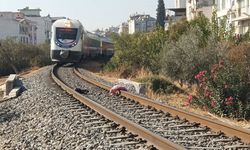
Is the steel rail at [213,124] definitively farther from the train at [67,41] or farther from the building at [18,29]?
the building at [18,29]

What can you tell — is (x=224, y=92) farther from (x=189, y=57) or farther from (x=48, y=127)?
(x=189, y=57)

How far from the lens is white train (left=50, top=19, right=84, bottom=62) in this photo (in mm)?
36562

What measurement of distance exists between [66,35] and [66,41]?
1.44 ft

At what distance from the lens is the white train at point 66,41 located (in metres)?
36.6

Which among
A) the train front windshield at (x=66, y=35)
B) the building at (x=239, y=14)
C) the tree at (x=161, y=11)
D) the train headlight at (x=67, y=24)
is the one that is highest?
the tree at (x=161, y=11)

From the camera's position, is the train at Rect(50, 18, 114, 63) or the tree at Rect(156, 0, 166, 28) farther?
the tree at Rect(156, 0, 166, 28)

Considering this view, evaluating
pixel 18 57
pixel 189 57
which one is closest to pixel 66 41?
pixel 18 57

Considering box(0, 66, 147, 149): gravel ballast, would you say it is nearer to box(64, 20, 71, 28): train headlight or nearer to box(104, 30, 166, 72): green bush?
box(104, 30, 166, 72): green bush

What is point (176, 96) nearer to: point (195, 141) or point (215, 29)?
point (215, 29)

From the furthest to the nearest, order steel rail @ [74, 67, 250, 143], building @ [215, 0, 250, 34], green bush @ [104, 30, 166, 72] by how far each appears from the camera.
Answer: building @ [215, 0, 250, 34]
green bush @ [104, 30, 166, 72]
steel rail @ [74, 67, 250, 143]

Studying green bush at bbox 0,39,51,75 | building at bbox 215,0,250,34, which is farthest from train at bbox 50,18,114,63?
building at bbox 215,0,250,34

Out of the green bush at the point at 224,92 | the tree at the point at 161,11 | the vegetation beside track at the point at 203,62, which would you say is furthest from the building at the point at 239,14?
the tree at the point at 161,11

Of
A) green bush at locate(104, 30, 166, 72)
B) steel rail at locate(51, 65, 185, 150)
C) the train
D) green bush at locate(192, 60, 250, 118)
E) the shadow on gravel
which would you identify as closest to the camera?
steel rail at locate(51, 65, 185, 150)

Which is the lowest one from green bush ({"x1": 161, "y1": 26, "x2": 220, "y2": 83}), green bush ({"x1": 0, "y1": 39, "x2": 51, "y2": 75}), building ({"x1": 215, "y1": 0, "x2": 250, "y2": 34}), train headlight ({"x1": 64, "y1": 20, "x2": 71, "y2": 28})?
green bush ({"x1": 0, "y1": 39, "x2": 51, "y2": 75})
